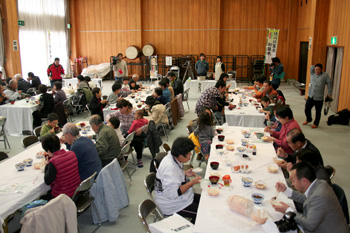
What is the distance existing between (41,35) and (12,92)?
7264mm

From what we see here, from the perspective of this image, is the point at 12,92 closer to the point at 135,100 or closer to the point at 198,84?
the point at 135,100

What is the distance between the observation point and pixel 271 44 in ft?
54.1

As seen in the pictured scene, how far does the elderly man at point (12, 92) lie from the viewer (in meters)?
9.28

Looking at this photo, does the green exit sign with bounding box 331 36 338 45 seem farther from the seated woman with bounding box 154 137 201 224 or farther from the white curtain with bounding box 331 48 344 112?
the seated woman with bounding box 154 137 201 224

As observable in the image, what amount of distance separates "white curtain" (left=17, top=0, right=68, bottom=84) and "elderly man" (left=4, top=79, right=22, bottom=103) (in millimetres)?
5223

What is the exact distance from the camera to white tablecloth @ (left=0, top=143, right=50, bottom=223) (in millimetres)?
3728

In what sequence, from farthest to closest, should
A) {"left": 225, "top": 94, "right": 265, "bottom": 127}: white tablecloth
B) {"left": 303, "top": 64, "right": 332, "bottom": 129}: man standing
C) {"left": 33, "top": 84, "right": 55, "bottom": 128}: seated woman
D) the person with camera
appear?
{"left": 303, "top": 64, "right": 332, "bottom": 129}: man standing, {"left": 33, "top": 84, "right": 55, "bottom": 128}: seated woman, {"left": 225, "top": 94, "right": 265, "bottom": 127}: white tablecloth, the person with camera

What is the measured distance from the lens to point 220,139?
5.43 m

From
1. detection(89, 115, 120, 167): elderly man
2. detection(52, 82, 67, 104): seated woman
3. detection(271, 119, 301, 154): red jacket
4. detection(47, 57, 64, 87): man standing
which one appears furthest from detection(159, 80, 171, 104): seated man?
detection(47, 57, 64, 87): man standing

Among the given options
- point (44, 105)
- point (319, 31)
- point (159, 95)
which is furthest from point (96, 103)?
point (319, 31)

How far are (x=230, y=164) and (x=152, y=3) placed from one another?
→ 15.6m

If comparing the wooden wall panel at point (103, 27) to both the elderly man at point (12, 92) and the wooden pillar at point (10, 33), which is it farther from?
the elderly man at point (12, 92)

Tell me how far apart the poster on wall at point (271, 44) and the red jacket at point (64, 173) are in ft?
46.7

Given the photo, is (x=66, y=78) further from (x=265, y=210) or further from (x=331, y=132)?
(x=265, y=210)
